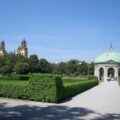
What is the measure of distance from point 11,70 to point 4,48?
4590 centimetres

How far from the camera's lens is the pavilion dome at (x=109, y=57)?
96562 millimetres

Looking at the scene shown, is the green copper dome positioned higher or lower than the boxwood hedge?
higher

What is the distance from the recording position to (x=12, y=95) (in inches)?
826

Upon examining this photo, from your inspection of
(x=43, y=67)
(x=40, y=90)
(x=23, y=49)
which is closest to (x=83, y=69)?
(x=43, y=67)

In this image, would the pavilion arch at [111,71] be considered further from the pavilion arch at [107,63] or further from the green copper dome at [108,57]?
the green copper dome at [108,57]

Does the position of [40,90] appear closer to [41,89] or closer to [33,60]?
[41,89]

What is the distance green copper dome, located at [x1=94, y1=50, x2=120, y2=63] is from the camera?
9656 cm

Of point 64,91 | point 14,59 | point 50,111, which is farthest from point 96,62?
point 50,111

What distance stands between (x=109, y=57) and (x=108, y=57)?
14.6 inches

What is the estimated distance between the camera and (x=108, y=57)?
9719 centimetres

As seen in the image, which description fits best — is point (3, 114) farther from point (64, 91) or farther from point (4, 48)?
point (4, 48)

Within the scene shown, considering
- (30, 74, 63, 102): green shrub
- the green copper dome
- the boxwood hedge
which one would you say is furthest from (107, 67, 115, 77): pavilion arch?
(30, 74, 63, 102): green shrub

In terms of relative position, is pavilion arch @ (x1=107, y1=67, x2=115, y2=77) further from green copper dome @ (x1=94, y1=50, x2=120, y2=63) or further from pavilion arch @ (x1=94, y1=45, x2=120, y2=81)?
green copper dome @ (x1=94, y1=50, x2=120, y2=63)

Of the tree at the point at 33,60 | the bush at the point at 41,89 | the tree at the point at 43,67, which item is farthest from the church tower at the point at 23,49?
the bush at the point at 41,89
